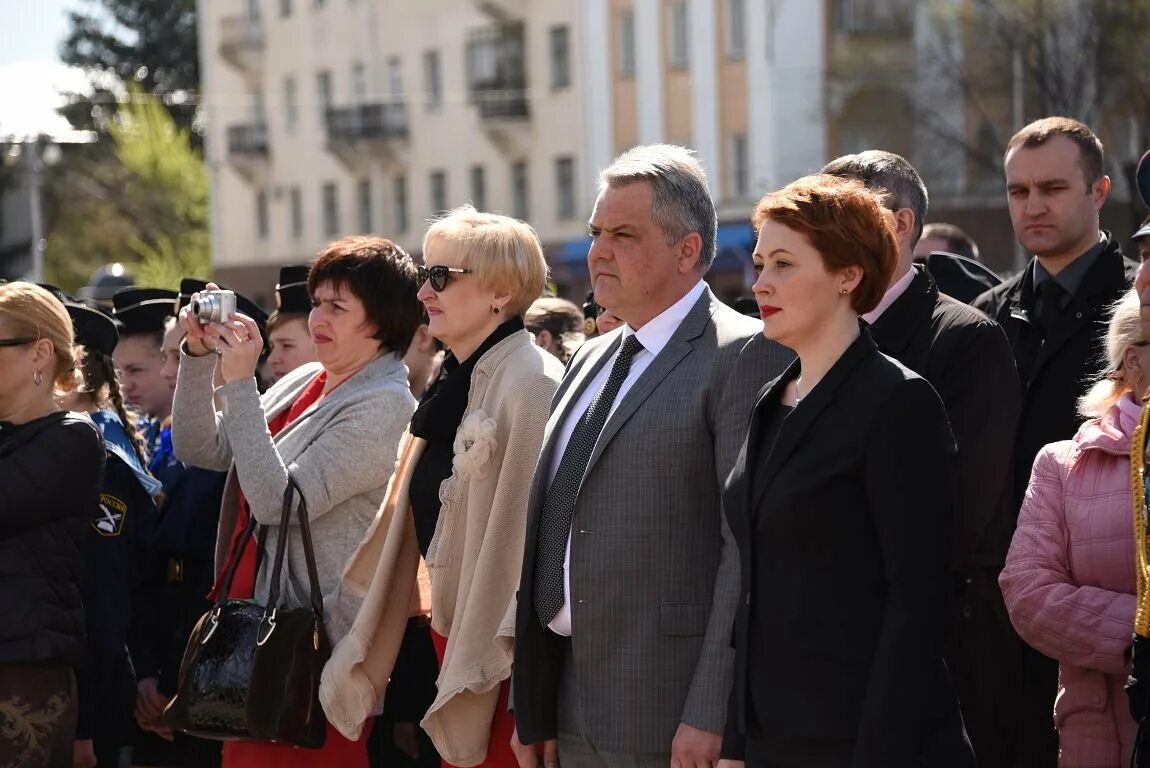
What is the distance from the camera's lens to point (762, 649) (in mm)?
3781

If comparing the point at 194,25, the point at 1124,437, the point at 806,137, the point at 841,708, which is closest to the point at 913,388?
the point at 841,708

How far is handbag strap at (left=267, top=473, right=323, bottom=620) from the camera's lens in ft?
17.9

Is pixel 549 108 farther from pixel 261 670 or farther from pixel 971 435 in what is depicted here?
pixel 971 435

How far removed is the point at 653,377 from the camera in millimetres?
4363

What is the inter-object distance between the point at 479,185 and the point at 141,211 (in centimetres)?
1740

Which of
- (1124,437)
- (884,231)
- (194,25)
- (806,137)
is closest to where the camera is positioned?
(884,231)

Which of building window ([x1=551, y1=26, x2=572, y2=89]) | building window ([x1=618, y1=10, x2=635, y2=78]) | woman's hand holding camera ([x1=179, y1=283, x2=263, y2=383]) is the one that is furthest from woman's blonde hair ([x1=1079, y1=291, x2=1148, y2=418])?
building window ([x1=551, y1=26, x2=572, y2=89])

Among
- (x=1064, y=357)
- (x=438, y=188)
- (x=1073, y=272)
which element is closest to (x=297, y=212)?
(x=438, y=188)

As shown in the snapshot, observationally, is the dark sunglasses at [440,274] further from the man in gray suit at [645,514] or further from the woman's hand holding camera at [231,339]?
the man in gray suit at [645,514]

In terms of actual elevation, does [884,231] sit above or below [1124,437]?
above

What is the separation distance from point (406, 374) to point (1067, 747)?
2.49m

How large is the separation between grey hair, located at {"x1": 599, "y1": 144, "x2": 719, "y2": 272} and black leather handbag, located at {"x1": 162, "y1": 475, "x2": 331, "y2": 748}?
5.21 feet

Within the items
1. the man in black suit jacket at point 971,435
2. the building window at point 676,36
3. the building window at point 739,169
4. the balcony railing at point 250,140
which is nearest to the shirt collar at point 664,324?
the man in black suit jacket at point 971,435

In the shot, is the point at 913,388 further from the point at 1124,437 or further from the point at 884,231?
the point at 1124,437
